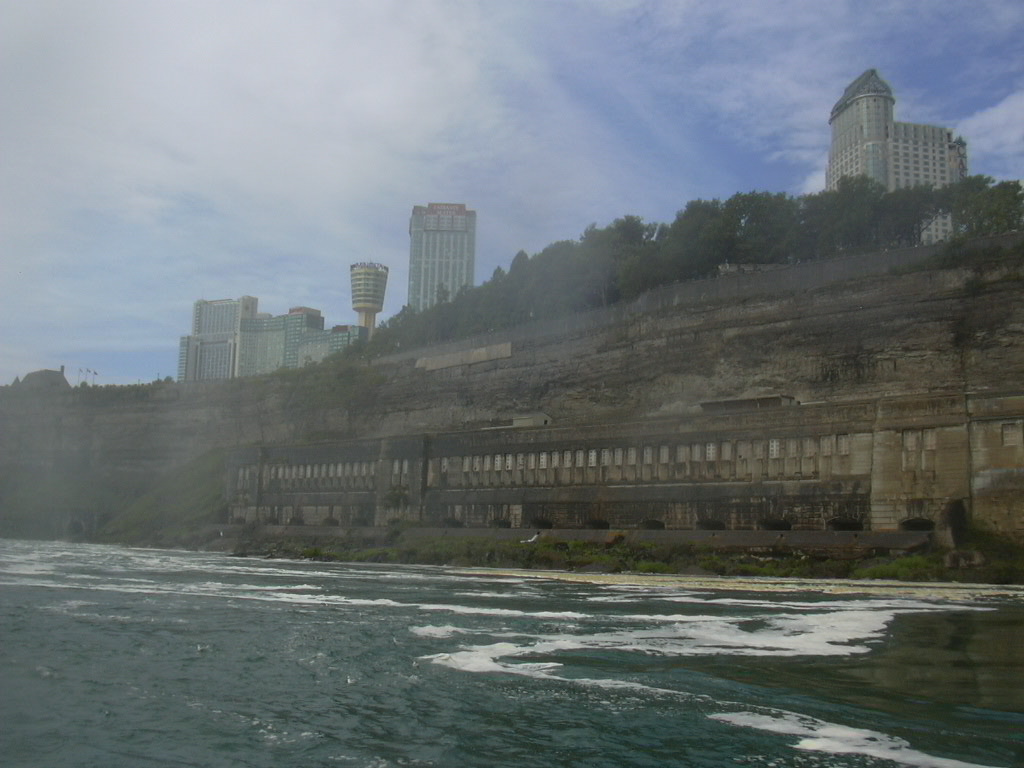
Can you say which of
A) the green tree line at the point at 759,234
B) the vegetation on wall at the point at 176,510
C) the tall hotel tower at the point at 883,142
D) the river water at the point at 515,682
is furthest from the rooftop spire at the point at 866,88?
the river water at the point at 515,682

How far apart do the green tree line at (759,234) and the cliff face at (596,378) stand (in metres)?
11.2

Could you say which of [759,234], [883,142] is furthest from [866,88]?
[759,234]

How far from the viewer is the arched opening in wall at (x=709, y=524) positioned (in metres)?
44.7

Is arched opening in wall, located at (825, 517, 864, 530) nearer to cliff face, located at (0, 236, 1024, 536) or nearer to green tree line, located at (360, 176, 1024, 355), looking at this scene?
cliff face, located at (0, 236, 1024, 536)

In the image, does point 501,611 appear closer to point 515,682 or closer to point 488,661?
point 488,661

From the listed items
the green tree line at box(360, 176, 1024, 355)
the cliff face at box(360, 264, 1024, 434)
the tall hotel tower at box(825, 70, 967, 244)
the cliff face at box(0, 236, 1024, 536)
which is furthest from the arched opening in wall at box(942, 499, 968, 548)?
the tall hotel tower at box(825, 70, 967, 244)

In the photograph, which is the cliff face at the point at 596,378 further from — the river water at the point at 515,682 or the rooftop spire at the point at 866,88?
the rooftop spire at the point at 866,88

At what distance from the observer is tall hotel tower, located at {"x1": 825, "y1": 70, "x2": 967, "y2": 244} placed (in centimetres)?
16625

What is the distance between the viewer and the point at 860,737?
11422mm

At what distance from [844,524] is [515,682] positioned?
93.0 feet

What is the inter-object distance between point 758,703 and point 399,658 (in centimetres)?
685

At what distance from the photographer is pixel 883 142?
6604 inches

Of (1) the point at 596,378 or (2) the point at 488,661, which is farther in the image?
(1) the point at 596,378

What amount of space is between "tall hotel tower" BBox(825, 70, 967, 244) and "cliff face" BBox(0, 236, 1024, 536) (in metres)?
112
